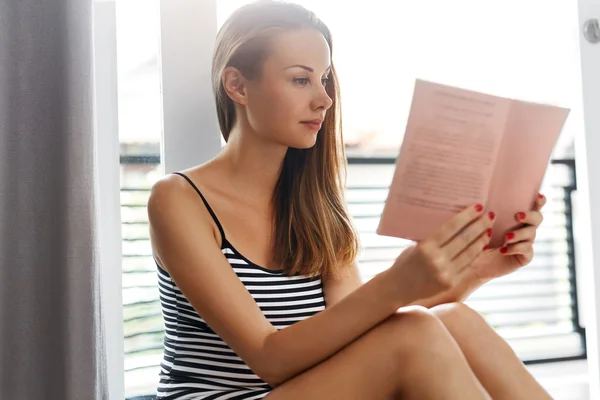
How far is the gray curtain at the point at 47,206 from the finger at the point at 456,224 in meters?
0.63

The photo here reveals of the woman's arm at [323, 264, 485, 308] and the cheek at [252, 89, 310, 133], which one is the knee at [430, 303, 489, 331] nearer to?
the woman's arm at [323, 264, 485, 308]

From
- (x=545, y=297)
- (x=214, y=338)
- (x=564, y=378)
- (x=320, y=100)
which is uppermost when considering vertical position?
(x=320, y=100)

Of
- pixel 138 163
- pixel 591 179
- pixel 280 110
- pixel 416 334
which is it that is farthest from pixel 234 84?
pixel 591 179

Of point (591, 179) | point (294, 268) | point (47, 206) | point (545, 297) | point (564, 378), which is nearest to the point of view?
point (47, 206)

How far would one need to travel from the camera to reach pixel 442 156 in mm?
958

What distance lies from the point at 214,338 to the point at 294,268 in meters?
0.21

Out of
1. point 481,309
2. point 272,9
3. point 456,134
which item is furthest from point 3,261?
point 481,309

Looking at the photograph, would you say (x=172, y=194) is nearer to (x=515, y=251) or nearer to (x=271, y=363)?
(x=271, y=363)

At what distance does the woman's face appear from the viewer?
1.20 m

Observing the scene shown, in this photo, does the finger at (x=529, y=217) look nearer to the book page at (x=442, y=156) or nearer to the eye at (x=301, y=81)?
the book page at (x=442, y=156)

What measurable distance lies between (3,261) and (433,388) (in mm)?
775

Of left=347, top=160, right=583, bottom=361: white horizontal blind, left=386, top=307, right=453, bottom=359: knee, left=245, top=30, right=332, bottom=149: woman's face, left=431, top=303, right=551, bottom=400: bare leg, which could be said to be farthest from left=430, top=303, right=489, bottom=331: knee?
left=347, top=160, right=583, bottom=361: white horizontal blind

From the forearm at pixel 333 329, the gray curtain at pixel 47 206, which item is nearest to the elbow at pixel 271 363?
the forearm at pixel 333 329

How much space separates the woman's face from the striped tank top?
200mm
